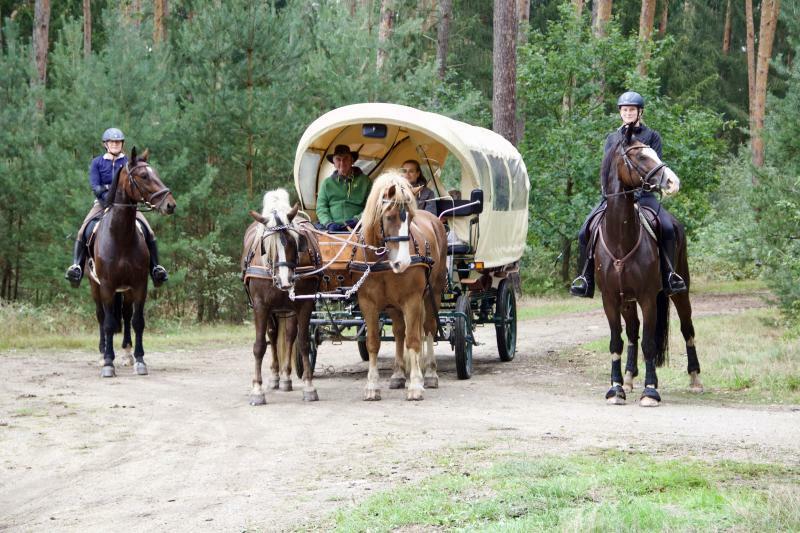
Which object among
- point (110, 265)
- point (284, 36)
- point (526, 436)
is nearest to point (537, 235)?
point (284, 36)

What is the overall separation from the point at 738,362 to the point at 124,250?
299 inches

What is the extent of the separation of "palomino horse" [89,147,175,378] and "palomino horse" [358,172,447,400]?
3104 millimetres

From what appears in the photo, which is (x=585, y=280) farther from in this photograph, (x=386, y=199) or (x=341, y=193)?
(x=341, y=193)

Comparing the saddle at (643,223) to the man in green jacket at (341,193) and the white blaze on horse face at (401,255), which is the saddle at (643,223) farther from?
the man in green jacket at (341,193)

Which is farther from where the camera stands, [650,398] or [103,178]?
→ [103,178]

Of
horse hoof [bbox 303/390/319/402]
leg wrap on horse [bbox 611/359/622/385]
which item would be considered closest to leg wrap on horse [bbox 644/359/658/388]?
leg wrap on horse [bbox 611/359/622/385]

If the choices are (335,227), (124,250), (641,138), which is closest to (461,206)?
(335,227)

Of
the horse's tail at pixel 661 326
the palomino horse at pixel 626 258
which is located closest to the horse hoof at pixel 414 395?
the palomino horse at pixel 626 258

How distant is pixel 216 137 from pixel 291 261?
1099cm

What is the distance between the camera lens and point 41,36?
26203mm

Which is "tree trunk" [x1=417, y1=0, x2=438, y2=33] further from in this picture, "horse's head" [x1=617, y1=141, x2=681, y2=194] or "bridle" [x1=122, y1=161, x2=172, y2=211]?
"horse's head" [x1=617, y1=141, x2=681, y2=194]

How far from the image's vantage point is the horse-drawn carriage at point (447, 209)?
12.3m

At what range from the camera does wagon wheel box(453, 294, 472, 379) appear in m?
12.4

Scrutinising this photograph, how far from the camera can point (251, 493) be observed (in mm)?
6668
